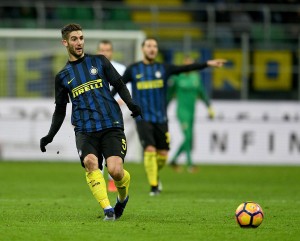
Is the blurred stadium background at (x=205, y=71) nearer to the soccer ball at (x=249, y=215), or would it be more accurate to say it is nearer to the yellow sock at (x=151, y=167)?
the yellow sock at (x=151, y=167)

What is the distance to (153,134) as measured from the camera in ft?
48.3

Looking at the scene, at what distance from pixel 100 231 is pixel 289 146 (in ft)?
52.6

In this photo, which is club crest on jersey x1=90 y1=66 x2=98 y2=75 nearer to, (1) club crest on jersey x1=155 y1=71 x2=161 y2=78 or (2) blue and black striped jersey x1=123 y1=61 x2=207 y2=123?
(2) blue and black striped jersey x1=123 y1=61 x2=207 y2=123

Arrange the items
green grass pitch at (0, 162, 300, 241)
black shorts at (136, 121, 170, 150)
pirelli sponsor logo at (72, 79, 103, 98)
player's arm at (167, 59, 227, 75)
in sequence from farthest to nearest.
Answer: black shorts at (136, 121, 170, 150) → player's arm at (167, 59, 227, 75) → pirelli sponsor logo at (72, 79, 103, 98) → green grass pitch at (0, 162, 300, 241)

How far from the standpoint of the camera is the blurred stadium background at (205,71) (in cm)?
2395

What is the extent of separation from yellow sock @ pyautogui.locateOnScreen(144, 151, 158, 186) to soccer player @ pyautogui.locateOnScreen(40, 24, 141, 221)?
4241 mm

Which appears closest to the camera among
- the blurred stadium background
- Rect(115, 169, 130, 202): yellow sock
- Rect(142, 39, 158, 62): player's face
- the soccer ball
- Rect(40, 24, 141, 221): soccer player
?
the soccer ball

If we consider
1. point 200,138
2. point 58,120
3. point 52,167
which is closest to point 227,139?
point 200,138

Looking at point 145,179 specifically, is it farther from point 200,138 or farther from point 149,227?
point 149,227

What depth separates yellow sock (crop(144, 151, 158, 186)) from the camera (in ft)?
47.2

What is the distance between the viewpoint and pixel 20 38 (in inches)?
952

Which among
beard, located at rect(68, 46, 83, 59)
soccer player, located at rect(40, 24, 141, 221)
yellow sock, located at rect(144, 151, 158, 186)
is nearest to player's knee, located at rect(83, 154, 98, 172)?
soccer player, located at rect(40, 24, 141, 221)

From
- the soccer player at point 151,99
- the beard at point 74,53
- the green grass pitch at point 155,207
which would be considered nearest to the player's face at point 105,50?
the soccer player at point 151,99

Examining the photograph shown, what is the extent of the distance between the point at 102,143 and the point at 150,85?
4900 mm
